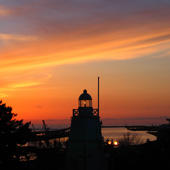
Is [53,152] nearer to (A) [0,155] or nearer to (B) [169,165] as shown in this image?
(B) [169,165]

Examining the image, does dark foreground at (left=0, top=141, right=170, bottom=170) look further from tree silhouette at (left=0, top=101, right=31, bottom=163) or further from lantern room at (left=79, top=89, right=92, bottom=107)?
tree silhouette at (left=0, top=101, right=31, bottom=163)

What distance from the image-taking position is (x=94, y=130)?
4538 centimetres

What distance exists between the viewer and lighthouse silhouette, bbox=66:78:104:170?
44281mm

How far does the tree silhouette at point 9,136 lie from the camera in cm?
3697

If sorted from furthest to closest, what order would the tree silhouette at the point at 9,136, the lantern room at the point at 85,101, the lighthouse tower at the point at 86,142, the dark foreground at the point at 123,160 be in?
the dark foreground at the point at 123,160 < the lantern room at the point at 85,101 < the lighthouse tower at the point at 86,142 < the tree silhouette at the point at 9,136

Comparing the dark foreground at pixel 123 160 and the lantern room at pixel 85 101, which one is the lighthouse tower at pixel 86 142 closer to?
the lantern room at pixel 85 101

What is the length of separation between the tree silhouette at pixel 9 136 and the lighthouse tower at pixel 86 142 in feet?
24.2

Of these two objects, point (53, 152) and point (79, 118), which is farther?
point (53, 152)

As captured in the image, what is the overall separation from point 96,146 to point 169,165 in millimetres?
10507

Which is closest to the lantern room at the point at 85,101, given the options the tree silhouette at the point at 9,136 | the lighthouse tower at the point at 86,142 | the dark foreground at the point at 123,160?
the lighthouse tower at the point at 86,142

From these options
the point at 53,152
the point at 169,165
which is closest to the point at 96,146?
the point at 169,165

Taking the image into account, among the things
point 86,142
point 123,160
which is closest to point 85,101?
point 86,142

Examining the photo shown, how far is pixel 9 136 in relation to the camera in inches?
1494

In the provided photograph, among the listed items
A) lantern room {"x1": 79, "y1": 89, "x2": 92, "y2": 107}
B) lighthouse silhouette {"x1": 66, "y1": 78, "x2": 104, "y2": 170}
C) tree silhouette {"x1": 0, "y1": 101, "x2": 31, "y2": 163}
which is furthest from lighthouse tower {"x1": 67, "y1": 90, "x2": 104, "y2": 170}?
tree silhouette {"x1": 0, "y1": 101, "x2": 31, "y2": 163}
